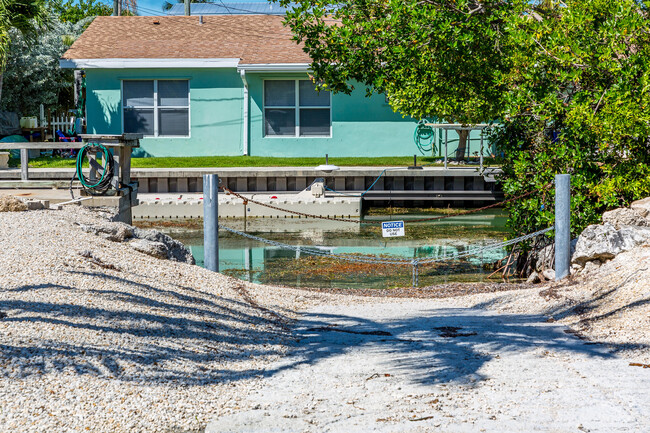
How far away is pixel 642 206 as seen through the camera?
10016mm

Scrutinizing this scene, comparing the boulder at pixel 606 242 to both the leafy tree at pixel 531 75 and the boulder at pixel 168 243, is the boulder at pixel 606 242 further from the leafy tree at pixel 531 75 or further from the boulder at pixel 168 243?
the boulder at pixel 168 243

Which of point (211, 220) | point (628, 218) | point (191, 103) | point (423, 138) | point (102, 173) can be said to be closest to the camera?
point (628, 218)

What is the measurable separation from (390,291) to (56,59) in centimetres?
2713

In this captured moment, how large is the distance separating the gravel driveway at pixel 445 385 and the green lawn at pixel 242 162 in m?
17.2

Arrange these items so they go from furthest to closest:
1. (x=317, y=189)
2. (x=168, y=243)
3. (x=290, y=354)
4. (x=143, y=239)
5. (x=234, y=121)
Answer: (x=234, y=121) < (x=317, y=189) < (x=168, y=243) < (x=143, y=239) < (x=290, y=354)

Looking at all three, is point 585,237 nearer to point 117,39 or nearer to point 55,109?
point 117,39

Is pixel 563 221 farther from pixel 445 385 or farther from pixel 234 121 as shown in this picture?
pixel 234 121

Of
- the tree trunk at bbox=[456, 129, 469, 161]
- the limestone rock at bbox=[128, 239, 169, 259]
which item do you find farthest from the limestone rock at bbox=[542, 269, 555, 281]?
→ the tree trunk at bbox=[456, 129, 469, 161]

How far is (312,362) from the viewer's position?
5836 mm

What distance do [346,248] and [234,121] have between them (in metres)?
11.3

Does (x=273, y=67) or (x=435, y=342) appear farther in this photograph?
(x=273, y=67)

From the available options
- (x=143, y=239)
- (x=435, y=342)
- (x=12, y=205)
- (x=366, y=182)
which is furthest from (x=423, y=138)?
(x=435, y=342)

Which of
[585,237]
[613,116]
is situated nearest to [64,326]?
[585,237]

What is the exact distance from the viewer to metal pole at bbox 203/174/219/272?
9938 mm
